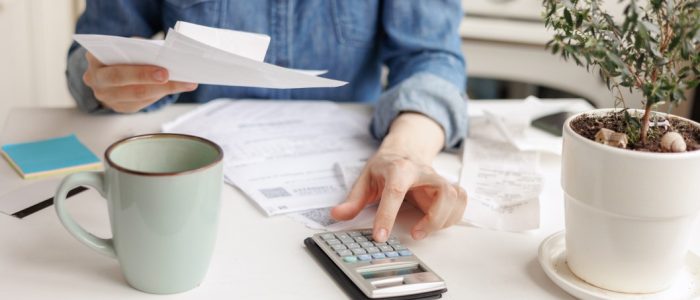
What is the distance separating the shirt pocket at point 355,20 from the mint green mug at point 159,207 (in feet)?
1.78

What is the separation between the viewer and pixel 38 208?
66cm

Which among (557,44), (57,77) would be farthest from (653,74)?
(57,77)

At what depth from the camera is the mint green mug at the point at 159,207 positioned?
0.49 meters

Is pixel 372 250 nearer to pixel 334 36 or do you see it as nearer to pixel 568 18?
pixel 568 18

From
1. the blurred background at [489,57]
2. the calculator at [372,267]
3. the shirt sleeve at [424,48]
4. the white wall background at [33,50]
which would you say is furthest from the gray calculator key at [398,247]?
the white wall background at [33,50]

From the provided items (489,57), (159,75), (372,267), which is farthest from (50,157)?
(489,57)

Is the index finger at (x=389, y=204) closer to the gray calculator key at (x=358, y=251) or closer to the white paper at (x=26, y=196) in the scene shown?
the gray calculator key at (x=358, y=251)

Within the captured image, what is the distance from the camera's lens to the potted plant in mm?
489

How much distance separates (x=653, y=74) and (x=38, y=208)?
1.70ft

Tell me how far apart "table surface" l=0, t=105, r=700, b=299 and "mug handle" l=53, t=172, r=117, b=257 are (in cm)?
3

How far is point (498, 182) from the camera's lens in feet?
2.56

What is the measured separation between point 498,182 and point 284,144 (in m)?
0.24

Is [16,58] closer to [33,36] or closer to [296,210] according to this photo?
[33,36]

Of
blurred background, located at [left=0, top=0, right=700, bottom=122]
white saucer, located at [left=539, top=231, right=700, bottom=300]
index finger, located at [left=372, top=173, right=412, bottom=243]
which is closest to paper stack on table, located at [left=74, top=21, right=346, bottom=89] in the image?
index finger, located at [left=372, top=173, right=412, bottom=243]
